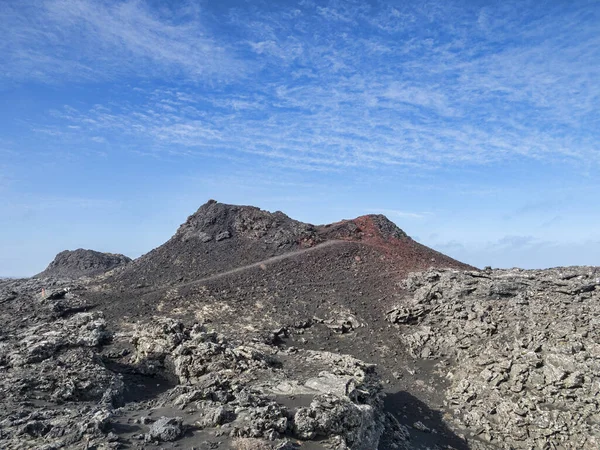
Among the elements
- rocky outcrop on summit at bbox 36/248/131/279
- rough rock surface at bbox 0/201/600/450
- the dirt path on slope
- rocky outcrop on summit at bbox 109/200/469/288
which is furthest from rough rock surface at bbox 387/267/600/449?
rocky outcrop on summit at bbox 36/248/131/279

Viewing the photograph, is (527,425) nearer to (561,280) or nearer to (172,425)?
(561,280)

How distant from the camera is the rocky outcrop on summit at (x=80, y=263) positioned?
42.9 m

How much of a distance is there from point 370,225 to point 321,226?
13.0ft

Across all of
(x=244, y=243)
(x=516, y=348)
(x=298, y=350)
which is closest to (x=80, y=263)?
(x=244, y=243)

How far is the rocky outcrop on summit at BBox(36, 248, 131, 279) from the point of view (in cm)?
4294

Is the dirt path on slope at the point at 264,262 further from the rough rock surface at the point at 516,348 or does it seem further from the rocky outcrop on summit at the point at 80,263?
the rocky outcrop on summit at the point at 80,263

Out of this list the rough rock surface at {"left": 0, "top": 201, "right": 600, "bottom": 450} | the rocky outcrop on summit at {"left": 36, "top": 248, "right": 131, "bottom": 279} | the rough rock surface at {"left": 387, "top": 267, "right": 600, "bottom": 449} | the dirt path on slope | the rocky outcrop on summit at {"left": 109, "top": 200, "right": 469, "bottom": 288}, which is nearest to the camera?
the rough rock surface at {"left": 0, "top": 201, "right": 600, "bottom": 450}

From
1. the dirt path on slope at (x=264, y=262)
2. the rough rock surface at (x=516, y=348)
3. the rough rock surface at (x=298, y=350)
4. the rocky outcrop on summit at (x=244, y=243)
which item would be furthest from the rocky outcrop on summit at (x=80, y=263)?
the rough rock surface at (x=516, y=348)

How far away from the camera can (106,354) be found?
59.6ft

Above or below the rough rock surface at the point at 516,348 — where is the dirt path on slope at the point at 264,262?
above

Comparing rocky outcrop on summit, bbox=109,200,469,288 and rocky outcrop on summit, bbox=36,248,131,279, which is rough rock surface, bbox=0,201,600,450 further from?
rocky outcrop on summit, bbox=36,248,131,279

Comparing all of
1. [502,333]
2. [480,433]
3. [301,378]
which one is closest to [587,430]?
[480,433]

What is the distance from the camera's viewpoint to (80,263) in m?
44.5

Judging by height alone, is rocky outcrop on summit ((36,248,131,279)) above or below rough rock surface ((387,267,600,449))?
above
